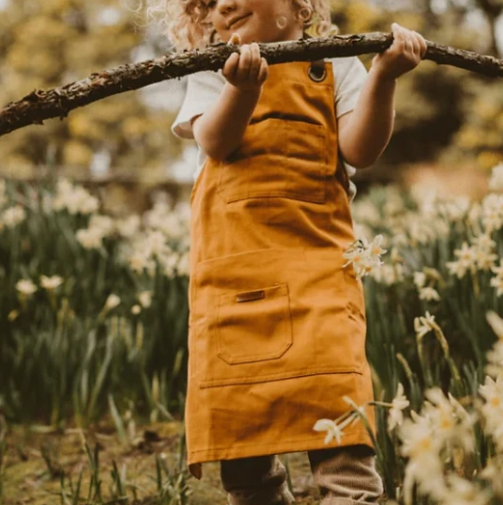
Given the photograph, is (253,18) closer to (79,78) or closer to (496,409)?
(496,409)

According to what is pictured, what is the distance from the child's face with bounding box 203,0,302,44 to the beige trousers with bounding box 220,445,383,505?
3.11ft

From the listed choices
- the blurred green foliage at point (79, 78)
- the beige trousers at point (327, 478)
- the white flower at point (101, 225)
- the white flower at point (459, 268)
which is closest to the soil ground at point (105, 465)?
the beige trousers at point (327, 478)

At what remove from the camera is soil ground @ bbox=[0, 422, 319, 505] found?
7.16ft

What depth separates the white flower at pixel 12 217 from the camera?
3.89 metres

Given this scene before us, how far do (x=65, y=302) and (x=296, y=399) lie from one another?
1.83m

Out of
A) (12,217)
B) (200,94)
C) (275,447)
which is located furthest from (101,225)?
(275,447)

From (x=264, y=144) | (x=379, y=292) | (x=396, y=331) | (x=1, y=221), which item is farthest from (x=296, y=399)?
(x=1, y=221)

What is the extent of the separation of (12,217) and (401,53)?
110 inches

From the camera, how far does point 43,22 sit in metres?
12.1

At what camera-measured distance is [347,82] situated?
1.86m

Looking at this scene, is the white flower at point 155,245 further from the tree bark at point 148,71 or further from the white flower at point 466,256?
the tree bark at point 148,71

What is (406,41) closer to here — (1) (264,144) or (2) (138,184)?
(1) (264,144)

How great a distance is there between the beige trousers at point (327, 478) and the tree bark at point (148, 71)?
823 millimetres

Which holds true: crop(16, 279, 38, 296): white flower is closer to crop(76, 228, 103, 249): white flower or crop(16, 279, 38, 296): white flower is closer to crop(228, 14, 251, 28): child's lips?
crop(76, 228, 103, 249): white flower
